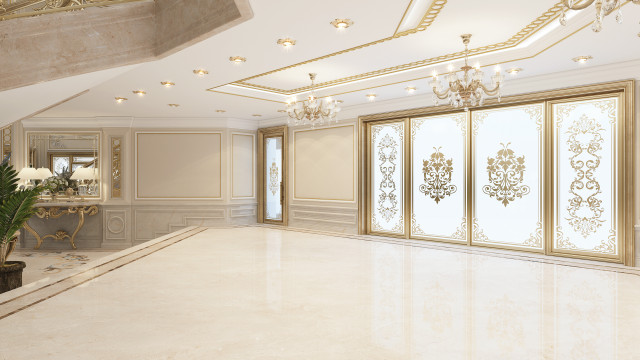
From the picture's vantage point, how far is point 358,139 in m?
7.96

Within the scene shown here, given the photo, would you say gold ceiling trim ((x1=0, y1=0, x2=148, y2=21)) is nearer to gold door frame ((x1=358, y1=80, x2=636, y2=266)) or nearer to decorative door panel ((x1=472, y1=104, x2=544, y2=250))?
gold door frame ((x1=358, y1=80, x2=636, y2=266))

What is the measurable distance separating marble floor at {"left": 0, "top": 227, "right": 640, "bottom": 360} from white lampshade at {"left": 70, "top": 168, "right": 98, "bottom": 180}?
16.2ft

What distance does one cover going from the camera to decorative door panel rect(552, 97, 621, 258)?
5309 millimetres

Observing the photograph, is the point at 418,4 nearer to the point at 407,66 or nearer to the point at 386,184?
the point at 407,66

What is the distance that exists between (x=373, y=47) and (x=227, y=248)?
3243mm

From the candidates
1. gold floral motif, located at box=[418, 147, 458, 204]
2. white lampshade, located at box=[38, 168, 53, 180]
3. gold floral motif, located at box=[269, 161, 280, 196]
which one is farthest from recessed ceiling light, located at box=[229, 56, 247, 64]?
white lampshade, located at box=[38, 168, 53, 180]

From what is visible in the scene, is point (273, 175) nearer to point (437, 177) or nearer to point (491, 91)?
point (437, 177)

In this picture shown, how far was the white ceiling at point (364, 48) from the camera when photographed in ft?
11.8

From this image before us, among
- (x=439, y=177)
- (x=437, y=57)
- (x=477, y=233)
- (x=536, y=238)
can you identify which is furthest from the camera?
(x=439, y=177)

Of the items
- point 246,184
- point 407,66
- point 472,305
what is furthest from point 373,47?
point 246,184

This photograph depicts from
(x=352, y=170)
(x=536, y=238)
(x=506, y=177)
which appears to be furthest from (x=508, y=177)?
(x=352, y=170)

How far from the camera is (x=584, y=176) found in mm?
5527

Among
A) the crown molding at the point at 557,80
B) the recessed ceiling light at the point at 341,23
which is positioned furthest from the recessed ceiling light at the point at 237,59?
Answer: the crown molding at the point at 557,80

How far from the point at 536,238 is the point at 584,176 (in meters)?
1.10
